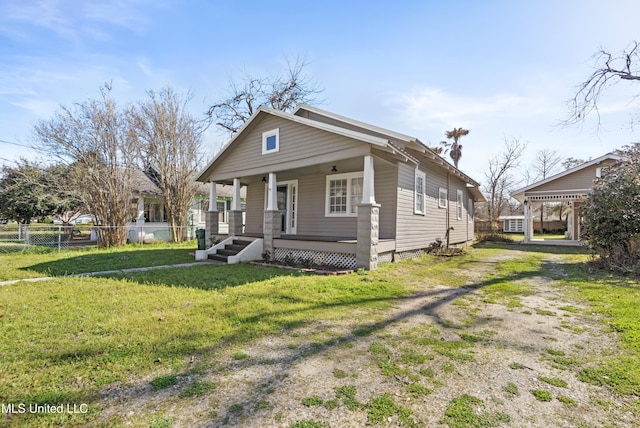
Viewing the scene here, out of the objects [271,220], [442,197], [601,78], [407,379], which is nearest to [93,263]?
[271,220]

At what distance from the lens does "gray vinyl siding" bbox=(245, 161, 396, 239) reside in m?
9.23

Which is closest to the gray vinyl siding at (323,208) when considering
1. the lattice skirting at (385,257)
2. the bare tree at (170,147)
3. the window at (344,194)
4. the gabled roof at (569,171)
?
the window at (344,194)

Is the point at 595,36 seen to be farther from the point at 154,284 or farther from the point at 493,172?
the point at 493,172

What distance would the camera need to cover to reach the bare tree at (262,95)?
74.2 feet

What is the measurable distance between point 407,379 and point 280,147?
27.1 feet

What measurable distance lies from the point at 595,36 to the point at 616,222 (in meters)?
6.15

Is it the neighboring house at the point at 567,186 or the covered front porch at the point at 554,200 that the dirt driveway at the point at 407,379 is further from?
the neighboring house at the point at 567,186

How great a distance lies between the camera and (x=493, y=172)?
112ft

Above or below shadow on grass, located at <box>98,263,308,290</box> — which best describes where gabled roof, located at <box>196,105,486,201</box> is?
above

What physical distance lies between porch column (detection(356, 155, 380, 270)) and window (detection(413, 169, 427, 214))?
125 inches

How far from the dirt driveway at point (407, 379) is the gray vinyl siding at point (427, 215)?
514 cm

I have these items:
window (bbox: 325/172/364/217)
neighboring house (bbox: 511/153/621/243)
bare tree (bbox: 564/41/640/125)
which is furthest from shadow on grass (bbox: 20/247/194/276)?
neighboring house (bbox: 511/153/621/243)

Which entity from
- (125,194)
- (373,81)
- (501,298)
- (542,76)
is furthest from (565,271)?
(125,194)

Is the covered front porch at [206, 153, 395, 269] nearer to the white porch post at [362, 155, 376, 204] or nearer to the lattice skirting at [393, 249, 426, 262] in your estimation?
the white porch post at [362, 155, 376, 204]
